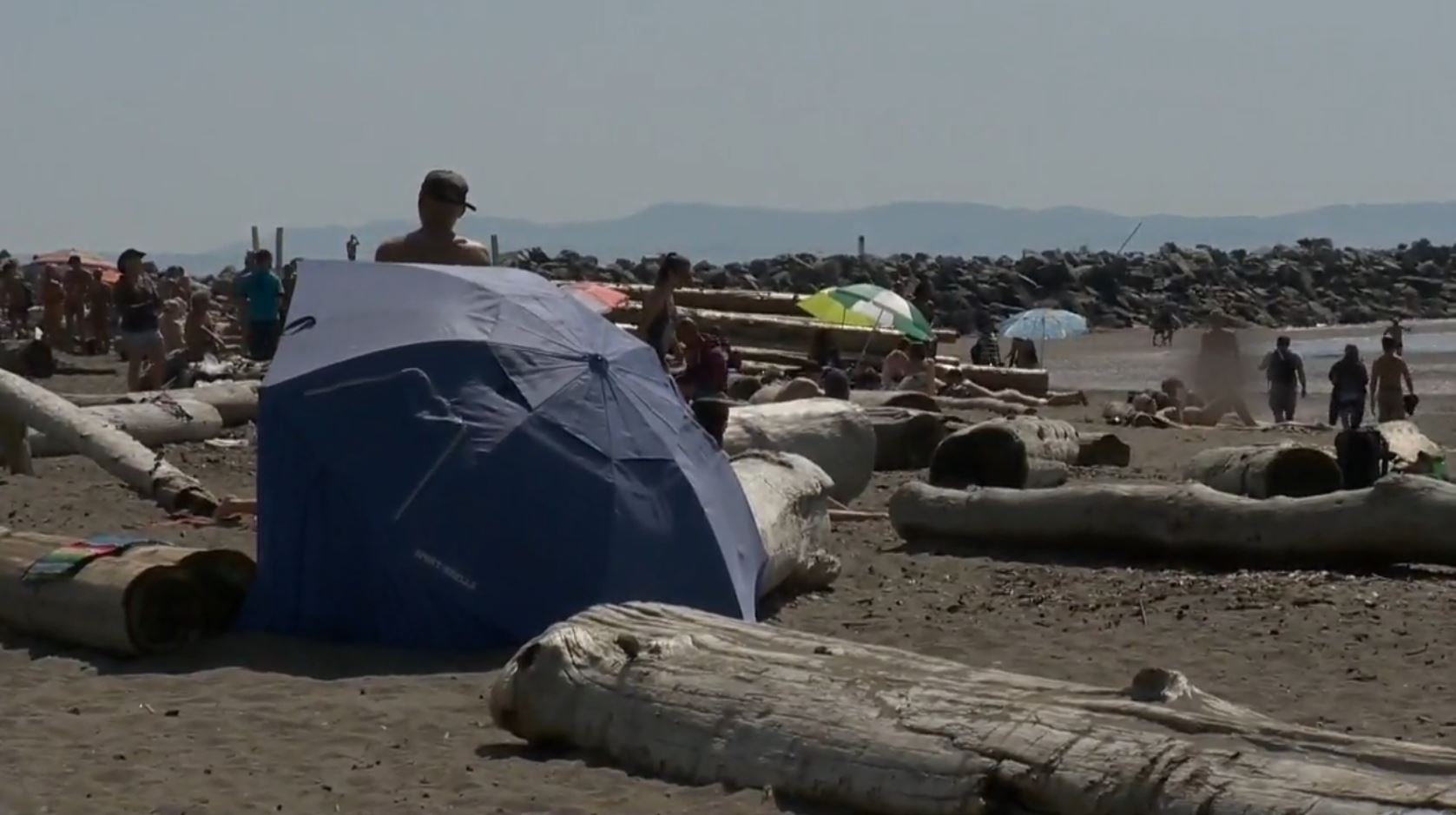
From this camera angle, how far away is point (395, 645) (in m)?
8.54

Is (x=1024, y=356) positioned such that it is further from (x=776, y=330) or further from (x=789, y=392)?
(x=789, y=392)

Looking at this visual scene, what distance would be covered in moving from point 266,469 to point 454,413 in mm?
806

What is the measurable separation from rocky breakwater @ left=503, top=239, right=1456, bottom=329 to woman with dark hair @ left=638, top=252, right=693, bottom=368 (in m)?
35.9

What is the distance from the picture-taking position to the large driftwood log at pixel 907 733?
5.25 metres

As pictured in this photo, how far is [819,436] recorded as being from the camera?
13680mm

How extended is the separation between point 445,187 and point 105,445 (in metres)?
5.02

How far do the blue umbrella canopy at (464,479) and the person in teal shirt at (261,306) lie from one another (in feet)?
47.0

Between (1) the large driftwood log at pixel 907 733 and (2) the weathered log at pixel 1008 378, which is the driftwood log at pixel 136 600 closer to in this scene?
(1) the large driftwood log at pixel 907 733

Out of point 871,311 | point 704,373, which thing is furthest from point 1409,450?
point 871,311

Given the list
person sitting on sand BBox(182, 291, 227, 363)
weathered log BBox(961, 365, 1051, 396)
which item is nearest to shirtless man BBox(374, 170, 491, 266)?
person sitting on sand BBox(182, 291, 227, 363)

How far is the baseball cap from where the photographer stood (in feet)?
30.1

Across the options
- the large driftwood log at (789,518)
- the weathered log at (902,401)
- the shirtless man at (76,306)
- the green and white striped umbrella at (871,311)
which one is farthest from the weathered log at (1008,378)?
the large driftwood log at (789,518)

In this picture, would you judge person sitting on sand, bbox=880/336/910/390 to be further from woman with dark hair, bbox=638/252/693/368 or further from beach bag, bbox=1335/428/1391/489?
woman with dark hair, bbox=638/252/693/368

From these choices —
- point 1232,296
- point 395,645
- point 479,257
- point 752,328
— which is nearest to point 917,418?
point 479,257
